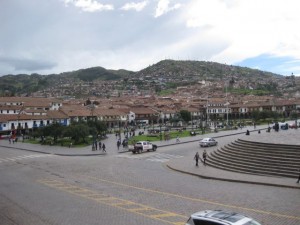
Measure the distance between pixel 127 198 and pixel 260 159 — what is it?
10094 millimetres

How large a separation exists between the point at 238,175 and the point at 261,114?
250 feet

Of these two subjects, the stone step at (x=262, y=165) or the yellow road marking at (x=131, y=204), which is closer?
the yellow road marking at (x=131, y=204)

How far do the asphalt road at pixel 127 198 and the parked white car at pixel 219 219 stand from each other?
169 inches

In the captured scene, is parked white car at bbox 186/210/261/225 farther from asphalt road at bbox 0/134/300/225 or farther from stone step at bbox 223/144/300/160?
stone step at bbox 223/144/300/160

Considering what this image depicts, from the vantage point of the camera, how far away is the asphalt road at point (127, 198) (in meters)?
14.0

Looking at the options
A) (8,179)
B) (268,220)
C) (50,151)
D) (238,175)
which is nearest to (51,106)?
(50,151)

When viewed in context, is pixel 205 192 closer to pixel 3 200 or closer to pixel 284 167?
pixel 284 167

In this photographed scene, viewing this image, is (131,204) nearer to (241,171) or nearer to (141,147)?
(241,171)

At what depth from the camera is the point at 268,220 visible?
42.8 feet

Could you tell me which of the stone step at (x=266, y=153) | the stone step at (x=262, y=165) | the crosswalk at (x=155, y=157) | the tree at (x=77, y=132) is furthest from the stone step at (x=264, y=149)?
the tree at (x=77, y=132)

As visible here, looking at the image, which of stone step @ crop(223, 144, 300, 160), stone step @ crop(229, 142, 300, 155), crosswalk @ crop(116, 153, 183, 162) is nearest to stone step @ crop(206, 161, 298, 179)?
stone step @ crop(223, 144, 300, 160)

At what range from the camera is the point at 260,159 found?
77.6 ft

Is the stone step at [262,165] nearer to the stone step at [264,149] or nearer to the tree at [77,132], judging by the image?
the stone step at [264,149]

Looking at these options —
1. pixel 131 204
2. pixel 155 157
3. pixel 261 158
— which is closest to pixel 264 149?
pixel 261 158
